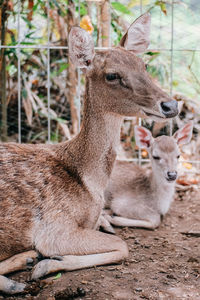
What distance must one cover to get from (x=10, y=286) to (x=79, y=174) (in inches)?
47.7

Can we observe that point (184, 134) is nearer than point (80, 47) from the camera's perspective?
No

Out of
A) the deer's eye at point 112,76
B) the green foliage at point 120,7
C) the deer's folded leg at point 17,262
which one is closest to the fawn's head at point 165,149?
the deer's eye at point 112,76

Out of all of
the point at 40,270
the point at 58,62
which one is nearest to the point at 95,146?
the point at 40,270

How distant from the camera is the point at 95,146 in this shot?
411 centimetres

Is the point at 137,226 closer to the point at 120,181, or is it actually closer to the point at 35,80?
the point at 120,181

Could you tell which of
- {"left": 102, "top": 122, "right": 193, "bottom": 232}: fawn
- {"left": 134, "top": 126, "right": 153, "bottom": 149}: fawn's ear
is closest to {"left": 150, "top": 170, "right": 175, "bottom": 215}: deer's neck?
{"left": 102, "top": 122, "right": 193, "bottom": 232}: fawn

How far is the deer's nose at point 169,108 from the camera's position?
3682 millimetres

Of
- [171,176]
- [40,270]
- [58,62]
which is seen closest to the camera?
[40,270]

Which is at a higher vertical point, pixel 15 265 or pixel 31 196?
pixel 31 196

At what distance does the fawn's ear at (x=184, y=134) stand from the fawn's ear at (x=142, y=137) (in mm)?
329

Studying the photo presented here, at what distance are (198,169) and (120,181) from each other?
197 cm

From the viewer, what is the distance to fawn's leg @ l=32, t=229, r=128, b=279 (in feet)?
11.9

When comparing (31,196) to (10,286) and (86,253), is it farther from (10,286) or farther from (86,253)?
(10,286)

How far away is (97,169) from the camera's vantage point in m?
4.12
